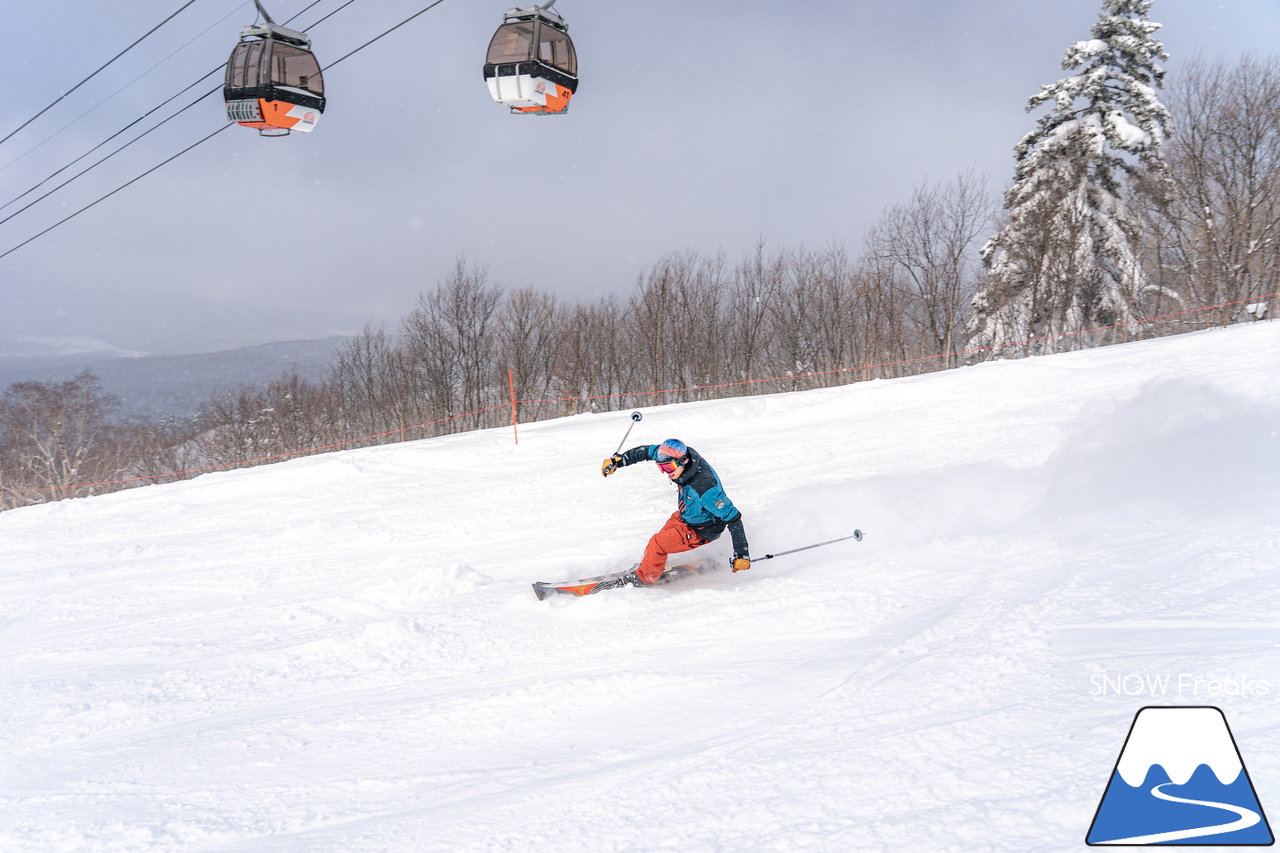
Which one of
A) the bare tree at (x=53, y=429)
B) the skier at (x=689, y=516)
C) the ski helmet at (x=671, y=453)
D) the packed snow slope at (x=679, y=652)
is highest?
the bare tree at (x=53, y=429)

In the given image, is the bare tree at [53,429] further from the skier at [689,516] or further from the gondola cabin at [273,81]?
the skier at [689,516]

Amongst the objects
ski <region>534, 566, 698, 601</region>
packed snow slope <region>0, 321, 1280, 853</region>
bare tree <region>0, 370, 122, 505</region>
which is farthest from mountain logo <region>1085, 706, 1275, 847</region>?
bare tree <region>0, 370, 122, 505</region>

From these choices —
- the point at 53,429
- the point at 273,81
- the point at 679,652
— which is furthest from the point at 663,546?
the point at 53,429

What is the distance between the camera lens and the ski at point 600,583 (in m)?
6.57

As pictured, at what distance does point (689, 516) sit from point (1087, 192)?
2507cm

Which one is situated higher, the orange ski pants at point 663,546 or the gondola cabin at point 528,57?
the gondola cabin at point 528,57

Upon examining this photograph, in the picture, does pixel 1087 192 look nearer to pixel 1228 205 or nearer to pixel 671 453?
pixel 1228 205

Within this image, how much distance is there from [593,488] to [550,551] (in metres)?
2.59

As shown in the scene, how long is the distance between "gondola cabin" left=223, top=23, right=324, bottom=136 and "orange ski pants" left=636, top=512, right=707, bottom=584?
8.53 m

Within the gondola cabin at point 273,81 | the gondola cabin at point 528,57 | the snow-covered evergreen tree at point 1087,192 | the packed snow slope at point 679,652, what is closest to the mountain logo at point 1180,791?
the packed snow slope at point 679,652

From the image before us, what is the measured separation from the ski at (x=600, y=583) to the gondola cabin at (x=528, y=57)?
664 centimetres

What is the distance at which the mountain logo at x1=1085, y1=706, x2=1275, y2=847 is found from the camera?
2234mm

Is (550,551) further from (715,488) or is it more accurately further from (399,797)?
(399,797)

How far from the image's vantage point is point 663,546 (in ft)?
22.2
